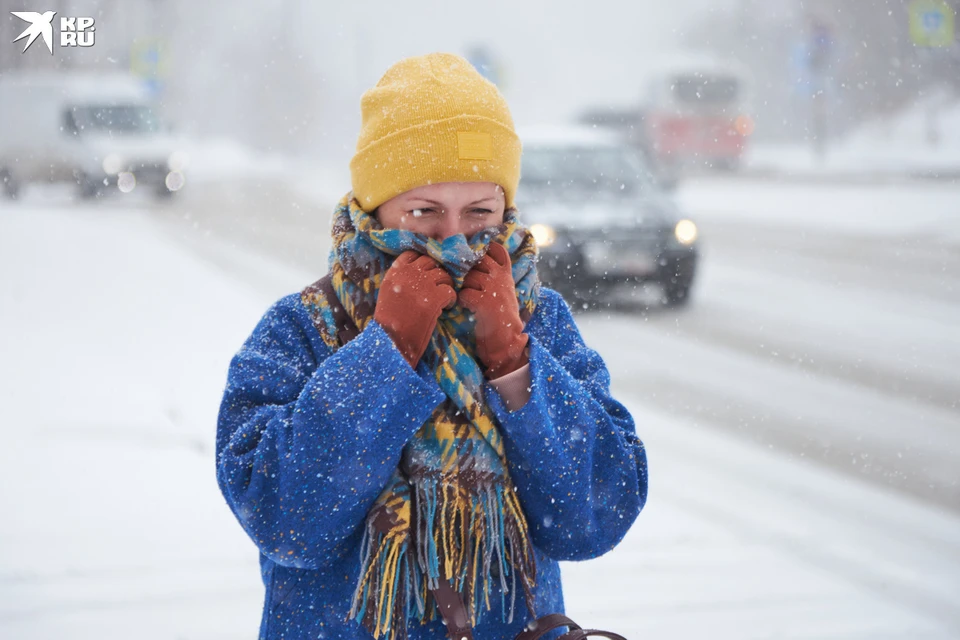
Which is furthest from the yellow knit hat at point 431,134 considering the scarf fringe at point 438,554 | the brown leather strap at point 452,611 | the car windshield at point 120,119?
the car windshield at point 120,119

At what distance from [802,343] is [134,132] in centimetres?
1346

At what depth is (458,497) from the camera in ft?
5.00

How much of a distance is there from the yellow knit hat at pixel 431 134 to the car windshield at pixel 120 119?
50.3ft

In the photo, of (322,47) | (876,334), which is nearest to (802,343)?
(876,334)

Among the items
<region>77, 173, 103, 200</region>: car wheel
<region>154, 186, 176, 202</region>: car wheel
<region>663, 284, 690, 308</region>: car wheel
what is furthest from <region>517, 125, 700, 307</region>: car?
<region>154, 186, 176, 202</region>: car wheel

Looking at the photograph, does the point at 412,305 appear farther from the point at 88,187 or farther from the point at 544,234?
the point at 88,187

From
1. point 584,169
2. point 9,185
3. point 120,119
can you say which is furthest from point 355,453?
point 120,119

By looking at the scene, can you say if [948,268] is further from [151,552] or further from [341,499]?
[341,499]

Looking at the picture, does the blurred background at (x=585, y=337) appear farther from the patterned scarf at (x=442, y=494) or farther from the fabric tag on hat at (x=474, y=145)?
the fabric tag on hat at (x=474, y=145)

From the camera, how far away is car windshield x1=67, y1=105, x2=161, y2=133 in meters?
16.4

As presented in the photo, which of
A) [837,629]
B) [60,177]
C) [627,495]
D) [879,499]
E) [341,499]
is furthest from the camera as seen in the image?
[60,177]

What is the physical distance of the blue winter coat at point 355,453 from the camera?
1461 mm

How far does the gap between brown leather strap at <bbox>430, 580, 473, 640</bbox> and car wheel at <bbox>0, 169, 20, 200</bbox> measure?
11183mm

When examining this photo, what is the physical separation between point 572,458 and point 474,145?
0.51 metres
